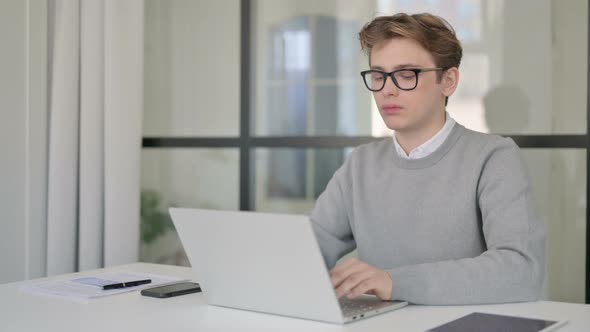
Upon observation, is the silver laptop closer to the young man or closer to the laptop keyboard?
the laptop keyboard

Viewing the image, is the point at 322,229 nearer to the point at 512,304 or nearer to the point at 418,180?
the point at 418,180

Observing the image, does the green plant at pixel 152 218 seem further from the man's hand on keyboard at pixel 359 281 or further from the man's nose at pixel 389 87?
the man's hand on keyboard at pixel 359 281

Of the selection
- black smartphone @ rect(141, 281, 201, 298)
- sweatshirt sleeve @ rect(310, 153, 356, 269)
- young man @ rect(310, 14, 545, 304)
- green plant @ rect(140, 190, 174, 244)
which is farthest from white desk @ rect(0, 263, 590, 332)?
green plant @ rect(140, 190, 174, 244)

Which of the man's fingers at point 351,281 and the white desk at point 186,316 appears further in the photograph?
the man's fingers at point 351,281

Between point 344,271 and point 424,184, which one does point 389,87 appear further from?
point 344,271

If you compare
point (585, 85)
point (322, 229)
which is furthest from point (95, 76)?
point (585, 85)

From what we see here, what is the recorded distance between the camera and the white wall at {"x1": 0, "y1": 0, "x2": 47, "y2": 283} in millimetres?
3463

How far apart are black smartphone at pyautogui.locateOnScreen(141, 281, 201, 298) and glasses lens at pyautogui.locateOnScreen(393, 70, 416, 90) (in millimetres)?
683

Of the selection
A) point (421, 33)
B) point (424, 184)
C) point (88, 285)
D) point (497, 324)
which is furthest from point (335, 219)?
point (497, 324)

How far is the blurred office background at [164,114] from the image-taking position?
3.41m

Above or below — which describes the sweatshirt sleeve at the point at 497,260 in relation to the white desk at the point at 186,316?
above

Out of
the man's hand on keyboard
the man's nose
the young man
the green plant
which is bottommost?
the green plant

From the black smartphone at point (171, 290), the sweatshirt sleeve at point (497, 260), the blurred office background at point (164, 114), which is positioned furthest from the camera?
the blurred office background at point (164, 114)

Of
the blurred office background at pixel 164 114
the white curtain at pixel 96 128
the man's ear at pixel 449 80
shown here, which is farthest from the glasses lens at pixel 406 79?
the white curtain at pixel 96 128
